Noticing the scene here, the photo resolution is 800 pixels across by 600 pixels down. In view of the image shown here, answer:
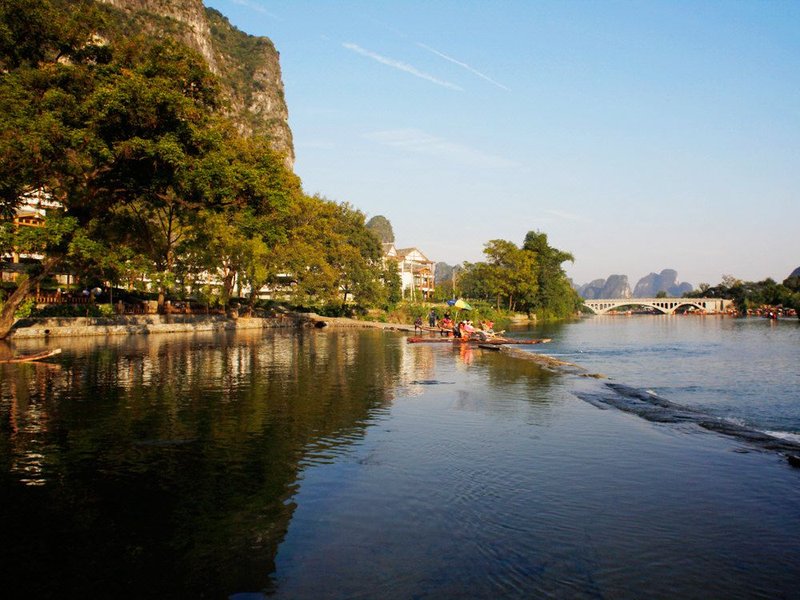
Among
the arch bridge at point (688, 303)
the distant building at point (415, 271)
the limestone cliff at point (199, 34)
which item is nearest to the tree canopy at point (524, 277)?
the distant building at point (415, 271)

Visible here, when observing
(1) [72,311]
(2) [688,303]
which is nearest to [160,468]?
Answer: (1) [72,311]

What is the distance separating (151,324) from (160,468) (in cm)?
4206

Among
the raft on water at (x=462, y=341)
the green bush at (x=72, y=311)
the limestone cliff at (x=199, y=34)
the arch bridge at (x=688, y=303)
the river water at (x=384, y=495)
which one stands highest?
the limestone cliff at (x=199, y=34)

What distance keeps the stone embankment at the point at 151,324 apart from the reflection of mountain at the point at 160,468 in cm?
1930

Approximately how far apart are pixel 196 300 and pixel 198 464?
5972 cm

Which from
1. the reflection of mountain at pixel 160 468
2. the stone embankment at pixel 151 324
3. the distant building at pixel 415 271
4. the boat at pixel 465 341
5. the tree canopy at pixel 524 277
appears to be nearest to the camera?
the reflection of mountain at pixel 160 468

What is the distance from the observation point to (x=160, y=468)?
10.1 m

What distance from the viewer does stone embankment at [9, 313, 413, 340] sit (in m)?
39.8

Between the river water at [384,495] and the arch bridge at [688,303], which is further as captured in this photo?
the arch bridge at [688,303]

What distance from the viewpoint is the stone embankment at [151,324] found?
39.8 m

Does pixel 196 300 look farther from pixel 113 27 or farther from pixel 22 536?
pixel 22 536

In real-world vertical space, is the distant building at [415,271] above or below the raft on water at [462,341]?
above

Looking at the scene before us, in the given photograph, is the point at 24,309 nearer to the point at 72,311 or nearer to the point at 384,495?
the point at 72,311

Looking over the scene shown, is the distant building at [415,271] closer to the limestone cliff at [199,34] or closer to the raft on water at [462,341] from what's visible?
the limestone cliff at [199,34]
